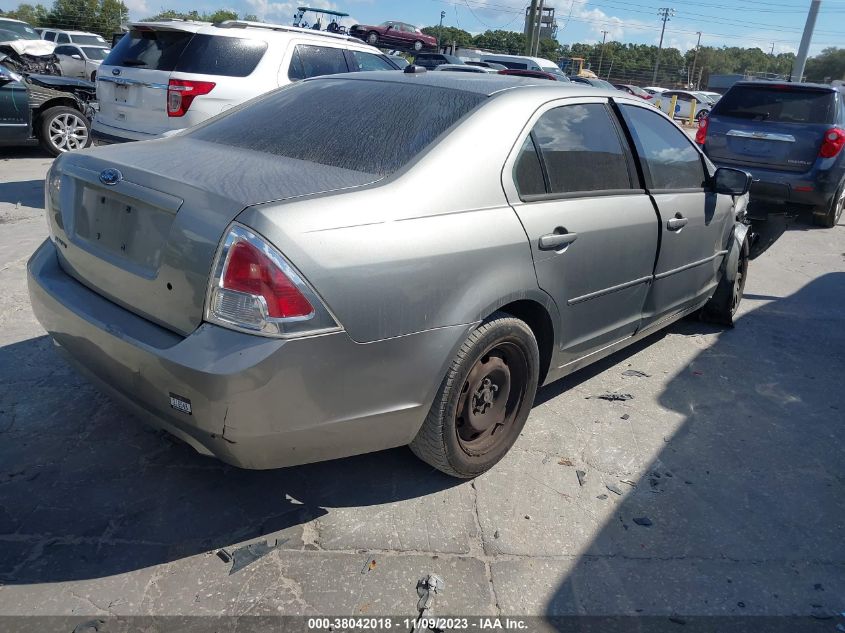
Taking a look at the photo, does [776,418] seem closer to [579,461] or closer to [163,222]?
[579,461]

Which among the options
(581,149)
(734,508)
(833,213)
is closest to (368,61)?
(581,149)

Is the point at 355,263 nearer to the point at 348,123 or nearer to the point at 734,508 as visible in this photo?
the point at 348,123

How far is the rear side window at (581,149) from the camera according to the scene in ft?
10.1

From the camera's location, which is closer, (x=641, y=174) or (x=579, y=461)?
(x=579, y=461)

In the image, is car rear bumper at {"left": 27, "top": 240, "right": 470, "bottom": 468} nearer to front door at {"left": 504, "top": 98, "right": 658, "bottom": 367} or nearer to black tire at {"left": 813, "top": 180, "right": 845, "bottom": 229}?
front door at {"left": 504, "top": 98, "right": 658, "bottom": 367}

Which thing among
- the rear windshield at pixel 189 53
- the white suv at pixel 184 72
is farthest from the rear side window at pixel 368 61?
the rear windshield at pixel 189 53

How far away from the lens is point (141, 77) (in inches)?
260

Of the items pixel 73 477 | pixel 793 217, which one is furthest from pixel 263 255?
pixel 793 217

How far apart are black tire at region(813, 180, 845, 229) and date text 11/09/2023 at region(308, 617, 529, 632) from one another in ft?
28.1

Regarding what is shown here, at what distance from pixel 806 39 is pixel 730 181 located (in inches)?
736

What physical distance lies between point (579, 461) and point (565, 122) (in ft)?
5.35

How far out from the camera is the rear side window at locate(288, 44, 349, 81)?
722 cm

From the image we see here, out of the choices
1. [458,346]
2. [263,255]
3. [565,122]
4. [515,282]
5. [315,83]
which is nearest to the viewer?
[263,255]

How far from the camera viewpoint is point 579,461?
327 centimetres
